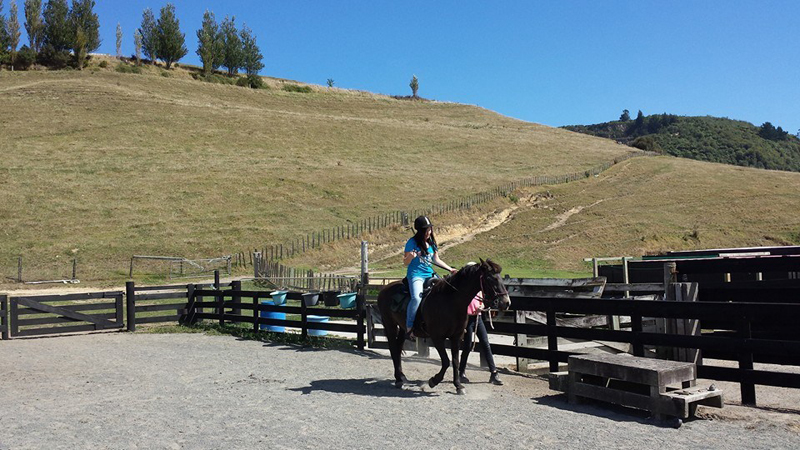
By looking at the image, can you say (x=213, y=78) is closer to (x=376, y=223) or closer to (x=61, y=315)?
(x=376, y=223)

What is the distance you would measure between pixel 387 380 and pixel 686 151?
595 feet

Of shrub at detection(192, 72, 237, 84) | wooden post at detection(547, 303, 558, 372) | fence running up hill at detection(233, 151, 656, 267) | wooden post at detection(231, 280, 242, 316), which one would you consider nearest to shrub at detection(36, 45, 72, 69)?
shrub at detection(192, 72, 237, 84)

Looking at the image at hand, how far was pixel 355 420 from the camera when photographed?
7.84 metres

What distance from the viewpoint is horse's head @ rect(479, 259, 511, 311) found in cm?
896

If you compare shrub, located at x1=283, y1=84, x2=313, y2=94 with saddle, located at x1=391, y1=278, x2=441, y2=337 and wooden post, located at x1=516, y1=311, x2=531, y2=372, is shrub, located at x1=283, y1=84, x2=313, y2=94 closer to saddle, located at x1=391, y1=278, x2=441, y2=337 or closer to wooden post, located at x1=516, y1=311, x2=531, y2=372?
wooden post, located at x1=516, y1=311, x2=531, y2=372

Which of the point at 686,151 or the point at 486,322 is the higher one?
the point at 686,151

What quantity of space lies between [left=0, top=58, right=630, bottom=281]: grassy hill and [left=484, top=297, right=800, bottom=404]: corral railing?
1225 inches

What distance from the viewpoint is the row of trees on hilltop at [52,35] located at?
10488 centimetres

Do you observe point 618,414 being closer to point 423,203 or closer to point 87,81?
point 423,203

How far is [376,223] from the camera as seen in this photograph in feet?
165

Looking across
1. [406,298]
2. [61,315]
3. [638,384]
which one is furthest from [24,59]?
[638,384]

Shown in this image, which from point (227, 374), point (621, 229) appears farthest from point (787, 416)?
point (621, 229)

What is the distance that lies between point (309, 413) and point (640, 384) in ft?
13.3

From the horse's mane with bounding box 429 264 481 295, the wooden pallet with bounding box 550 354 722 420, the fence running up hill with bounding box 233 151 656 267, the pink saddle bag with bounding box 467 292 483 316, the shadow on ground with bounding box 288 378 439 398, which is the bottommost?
the shadow on ground with bounding box 288 378 439 398
